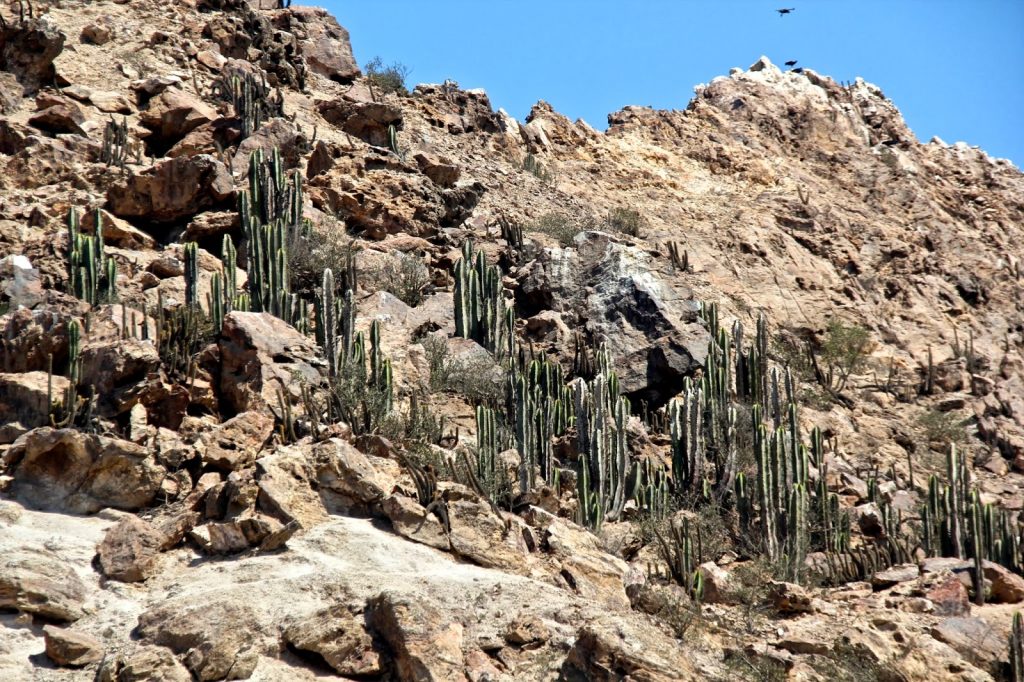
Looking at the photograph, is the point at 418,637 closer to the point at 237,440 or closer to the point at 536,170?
the point at 237,440

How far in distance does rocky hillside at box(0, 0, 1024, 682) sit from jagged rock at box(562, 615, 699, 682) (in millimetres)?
38

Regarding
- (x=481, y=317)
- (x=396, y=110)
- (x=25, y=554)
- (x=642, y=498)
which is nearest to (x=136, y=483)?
(x=25, y=554)

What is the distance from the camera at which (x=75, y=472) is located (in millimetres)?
11930

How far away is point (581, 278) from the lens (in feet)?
77.7

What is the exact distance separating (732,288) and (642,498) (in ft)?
35.5

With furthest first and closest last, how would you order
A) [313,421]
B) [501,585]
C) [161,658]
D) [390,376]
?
[390,376]
[313,421]
[501,585]
[161,658]

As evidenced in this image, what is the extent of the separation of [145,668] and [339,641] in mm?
1644

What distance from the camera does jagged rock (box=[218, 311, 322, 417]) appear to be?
46.7ft

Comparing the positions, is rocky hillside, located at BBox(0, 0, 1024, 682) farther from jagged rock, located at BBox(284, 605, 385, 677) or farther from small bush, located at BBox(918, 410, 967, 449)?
small bush, located at BBox(918, 410, 967, 449)

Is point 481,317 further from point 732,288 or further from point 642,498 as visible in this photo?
point 732,288

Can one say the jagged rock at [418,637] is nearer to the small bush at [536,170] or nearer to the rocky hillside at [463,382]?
the rocky hillside at [463,382]

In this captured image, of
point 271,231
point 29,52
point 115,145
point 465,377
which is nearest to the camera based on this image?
point 271,231

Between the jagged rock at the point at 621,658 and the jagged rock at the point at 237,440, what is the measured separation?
492cm

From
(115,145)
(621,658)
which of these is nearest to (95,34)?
(115,145)
